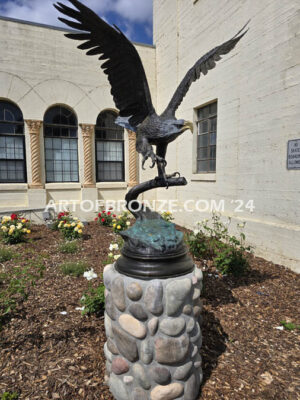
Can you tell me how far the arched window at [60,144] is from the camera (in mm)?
8883

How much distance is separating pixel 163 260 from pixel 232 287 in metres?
2.41

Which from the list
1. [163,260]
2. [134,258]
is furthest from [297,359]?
[134,258]

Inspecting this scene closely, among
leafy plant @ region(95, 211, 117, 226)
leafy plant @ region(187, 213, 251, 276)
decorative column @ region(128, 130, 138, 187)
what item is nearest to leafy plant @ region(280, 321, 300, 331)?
leafy plant @ region(187, 213, 251, 276)

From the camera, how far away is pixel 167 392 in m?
2.02

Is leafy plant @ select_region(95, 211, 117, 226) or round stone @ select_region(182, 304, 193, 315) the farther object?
leafy plant @ select_region(95, 211, 117, 226)

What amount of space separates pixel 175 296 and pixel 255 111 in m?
4.91

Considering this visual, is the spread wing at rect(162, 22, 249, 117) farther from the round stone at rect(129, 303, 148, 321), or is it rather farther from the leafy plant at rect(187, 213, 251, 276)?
the leafy plant at rect(187, 213, 251, 276)

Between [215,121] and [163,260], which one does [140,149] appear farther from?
[215,121]

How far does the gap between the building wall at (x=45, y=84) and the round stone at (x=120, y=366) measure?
7418 millimetres

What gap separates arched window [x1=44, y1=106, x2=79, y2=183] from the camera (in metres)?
8.88

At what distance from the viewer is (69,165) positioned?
923cm

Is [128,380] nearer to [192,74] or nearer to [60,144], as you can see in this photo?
[192,74]

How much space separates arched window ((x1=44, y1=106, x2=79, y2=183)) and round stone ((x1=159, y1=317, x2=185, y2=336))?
8104mm

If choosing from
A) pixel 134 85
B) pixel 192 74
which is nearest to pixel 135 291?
pixel 134 85
